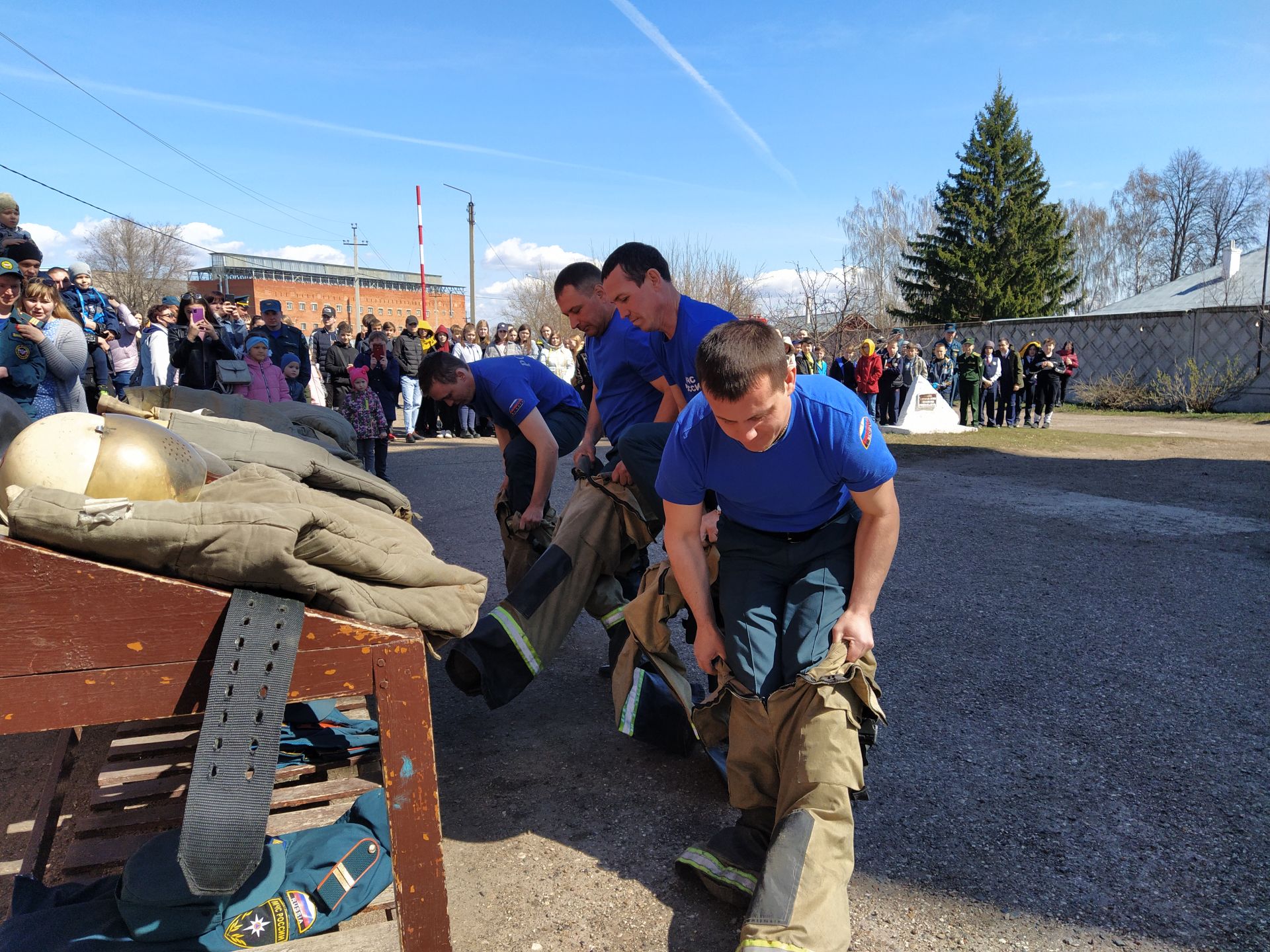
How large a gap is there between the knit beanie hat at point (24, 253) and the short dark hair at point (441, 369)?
4.31 metres

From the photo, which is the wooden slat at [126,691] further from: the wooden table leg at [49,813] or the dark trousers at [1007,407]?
the dark trousers at [1007,407]

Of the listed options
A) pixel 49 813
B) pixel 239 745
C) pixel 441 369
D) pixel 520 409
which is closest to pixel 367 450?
pixel 441 369

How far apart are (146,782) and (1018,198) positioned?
4049 centimetres

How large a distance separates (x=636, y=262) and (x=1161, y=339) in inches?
939

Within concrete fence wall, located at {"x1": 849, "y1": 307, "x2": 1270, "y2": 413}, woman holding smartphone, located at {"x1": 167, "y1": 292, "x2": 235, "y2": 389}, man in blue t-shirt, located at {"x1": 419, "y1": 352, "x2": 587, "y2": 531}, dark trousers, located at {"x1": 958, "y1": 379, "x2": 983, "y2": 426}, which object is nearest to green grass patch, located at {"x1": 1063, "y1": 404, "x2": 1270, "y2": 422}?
concrete fence wall, located at {"x1": 849, "y1": 307, "x2": 1270, "y2": 413}

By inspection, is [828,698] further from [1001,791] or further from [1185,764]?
[1185,764]

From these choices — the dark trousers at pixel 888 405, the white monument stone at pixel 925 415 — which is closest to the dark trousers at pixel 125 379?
the white monument stone at pixel 925 415

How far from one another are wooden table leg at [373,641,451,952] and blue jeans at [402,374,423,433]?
13.2 meters

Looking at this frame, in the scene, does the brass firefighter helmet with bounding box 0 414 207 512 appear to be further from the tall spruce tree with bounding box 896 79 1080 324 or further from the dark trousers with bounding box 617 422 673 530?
the tall spruce tree with bounding box 896 79 1080 324

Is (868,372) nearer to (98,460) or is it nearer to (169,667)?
(98,460)

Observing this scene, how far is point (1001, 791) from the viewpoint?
9.12ft

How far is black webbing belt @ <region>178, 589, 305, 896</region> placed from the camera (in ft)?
4.99

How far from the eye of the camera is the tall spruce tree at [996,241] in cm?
3619

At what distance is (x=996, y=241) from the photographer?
36750 mm
